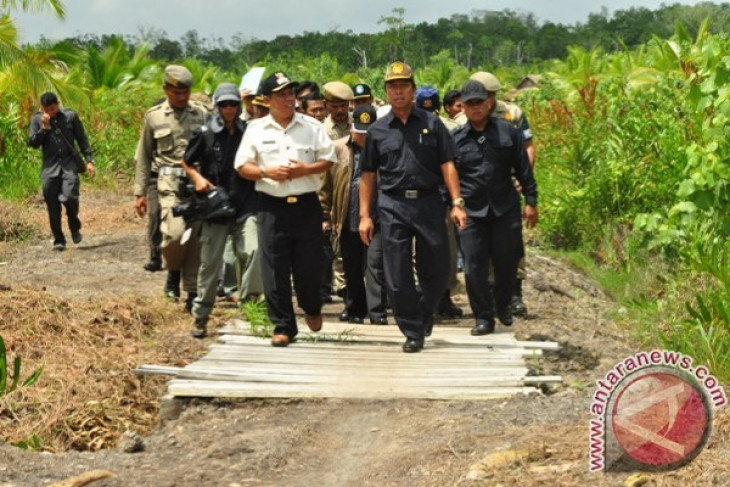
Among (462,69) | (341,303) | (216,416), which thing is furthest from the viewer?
(462,69)

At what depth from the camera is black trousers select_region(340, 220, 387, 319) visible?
9945mm

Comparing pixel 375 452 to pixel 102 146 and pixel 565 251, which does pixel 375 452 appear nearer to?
pixel 565 251

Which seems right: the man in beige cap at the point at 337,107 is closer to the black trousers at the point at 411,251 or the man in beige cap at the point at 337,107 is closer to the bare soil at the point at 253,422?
the bare soil at the point at 253,422

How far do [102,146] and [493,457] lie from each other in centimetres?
1965

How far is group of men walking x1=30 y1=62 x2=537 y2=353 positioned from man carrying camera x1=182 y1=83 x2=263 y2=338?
0.01 meters

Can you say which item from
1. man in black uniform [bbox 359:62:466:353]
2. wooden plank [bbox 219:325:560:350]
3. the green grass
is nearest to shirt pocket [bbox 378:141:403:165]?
man in black uniform [bbox 359:62:466:353]

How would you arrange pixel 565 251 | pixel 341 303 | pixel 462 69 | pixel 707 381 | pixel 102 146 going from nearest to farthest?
1. pixel 707 381
2. pixel 341 303
3. pixel 565 251
4. pixel 102 146
5. pixel 462 69

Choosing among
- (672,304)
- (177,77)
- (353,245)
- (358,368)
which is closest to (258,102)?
(177,77)

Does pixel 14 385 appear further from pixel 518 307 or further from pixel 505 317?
pixel 518 307

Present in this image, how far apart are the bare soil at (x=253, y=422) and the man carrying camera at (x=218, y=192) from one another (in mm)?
525

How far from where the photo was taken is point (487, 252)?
9.42m

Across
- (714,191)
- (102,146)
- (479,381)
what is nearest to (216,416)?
(479,381)

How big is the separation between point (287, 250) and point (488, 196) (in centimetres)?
155

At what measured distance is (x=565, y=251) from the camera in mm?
15578
